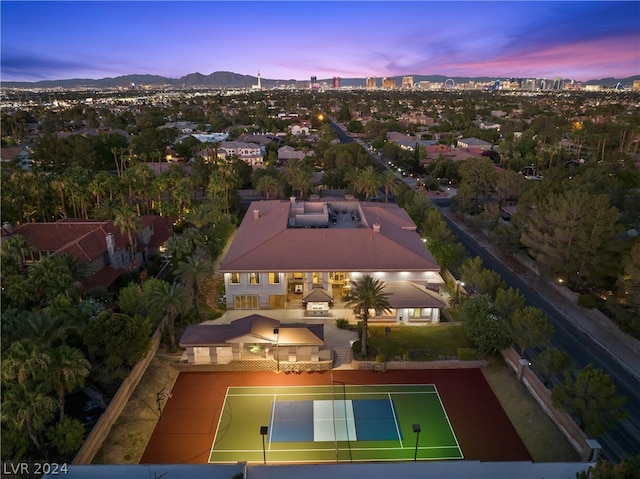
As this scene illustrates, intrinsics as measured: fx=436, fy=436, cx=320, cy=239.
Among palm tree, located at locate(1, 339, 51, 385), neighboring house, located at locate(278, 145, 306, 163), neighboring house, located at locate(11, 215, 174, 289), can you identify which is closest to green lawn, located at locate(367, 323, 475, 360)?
palm tree, located at locate(1, 339, 51, 385)

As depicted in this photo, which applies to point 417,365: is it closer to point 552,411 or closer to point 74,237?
point 552,411

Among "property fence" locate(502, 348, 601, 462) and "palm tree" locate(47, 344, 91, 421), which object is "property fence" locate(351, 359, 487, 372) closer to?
"property fence" locate(502, 348, 601, 462)

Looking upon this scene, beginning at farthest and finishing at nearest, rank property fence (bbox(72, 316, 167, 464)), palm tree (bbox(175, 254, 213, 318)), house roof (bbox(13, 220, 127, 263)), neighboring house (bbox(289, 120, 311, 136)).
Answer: neighboring house (bbox(289, 120, 311, 136)) → house roof (bbox(13, 220, 127, 263)) → palm tree (bbox(175, 254, 213, 318)) → property fence (bbox(72, 316, 167, 464))

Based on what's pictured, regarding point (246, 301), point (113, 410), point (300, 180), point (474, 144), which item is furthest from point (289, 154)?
point (113, 410)

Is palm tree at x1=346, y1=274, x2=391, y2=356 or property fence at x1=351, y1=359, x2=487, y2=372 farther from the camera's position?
palm tree at x1=346, y1=274, x2=391, y2=356

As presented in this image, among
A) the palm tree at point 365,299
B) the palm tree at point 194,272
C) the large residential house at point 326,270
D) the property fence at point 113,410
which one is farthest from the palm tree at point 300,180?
the property fence at point 113,410

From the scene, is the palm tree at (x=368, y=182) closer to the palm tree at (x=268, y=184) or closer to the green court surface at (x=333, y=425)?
the palm tree at (x=268, y=184)
